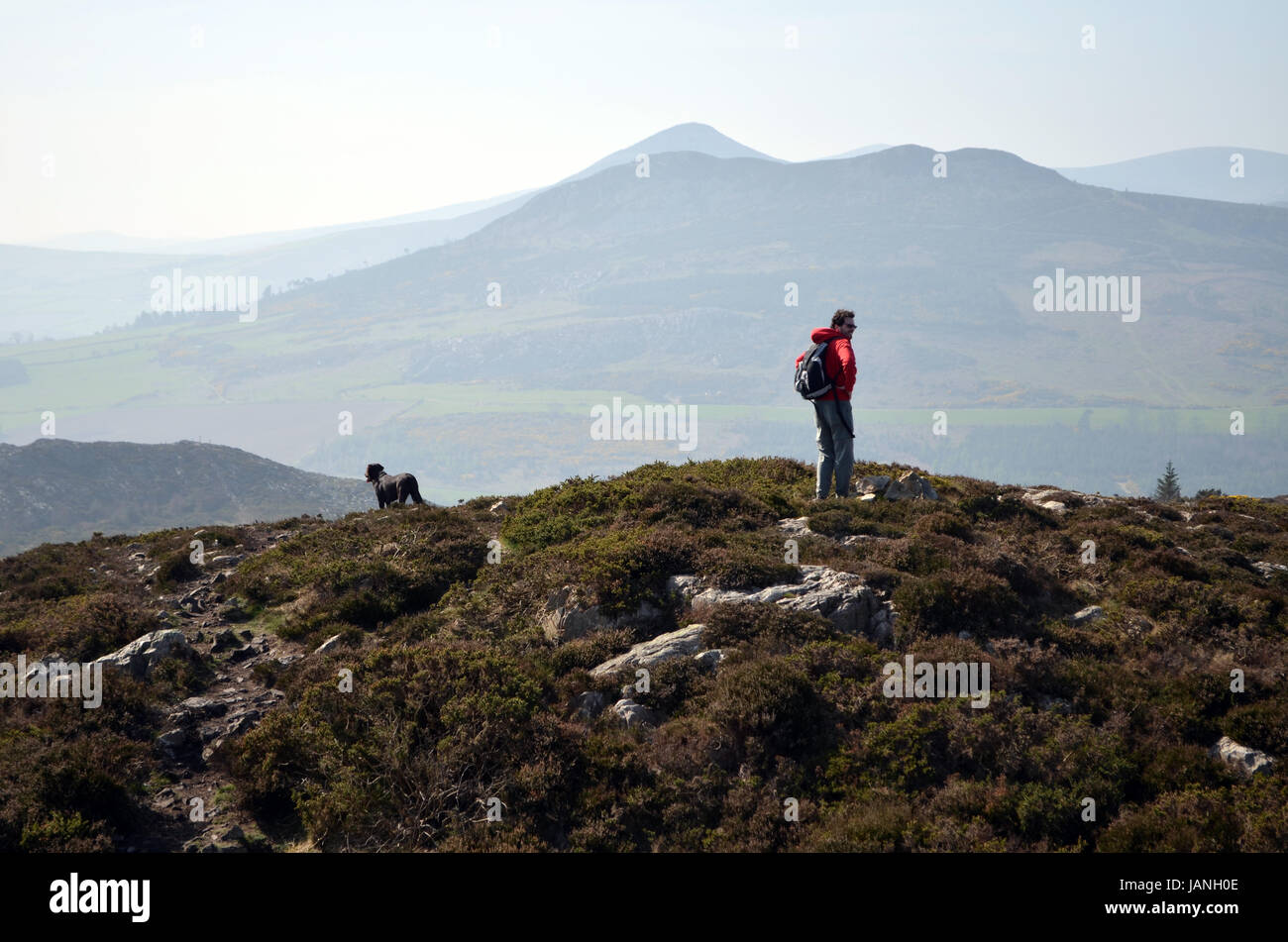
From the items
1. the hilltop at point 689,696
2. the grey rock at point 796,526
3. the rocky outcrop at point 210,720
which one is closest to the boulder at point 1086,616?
the hilltop at point 689,696

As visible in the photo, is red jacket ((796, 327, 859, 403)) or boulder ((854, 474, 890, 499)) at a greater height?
red jacket ((796, 327, 859, 403))

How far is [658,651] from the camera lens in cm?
1145

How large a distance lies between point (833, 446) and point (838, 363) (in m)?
1.84

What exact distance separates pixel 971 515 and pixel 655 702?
30.1ft

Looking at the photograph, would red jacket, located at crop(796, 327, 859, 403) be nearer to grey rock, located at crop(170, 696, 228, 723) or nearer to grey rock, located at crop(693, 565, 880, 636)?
grey rock, located at crop(693, 565, 880, 636)

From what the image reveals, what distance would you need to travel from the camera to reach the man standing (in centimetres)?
1581

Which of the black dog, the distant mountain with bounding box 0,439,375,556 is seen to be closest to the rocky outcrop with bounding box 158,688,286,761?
the black dog

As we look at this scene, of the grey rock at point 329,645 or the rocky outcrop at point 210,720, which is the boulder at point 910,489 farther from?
the rocky outcrop at point 210,720

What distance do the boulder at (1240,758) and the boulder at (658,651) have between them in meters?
5.88

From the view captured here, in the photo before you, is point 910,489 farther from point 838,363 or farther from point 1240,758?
point 1240,758

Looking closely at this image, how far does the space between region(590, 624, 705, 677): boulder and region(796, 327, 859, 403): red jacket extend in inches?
244

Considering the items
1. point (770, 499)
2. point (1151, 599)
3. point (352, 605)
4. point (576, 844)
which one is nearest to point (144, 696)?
point (352, 605)

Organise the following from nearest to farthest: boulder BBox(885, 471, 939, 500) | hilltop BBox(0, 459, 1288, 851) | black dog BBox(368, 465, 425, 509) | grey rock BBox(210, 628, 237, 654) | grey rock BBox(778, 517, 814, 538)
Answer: hilltop BBox(0, 459, 1288, 851) < grey rock BBox(210, 628, 237, 654) < grey rock BBox(778, 517, 814, 538) < boulder BBox(885, 471, 939, 500) < black dog BBox(368, 465, 425, 509)
